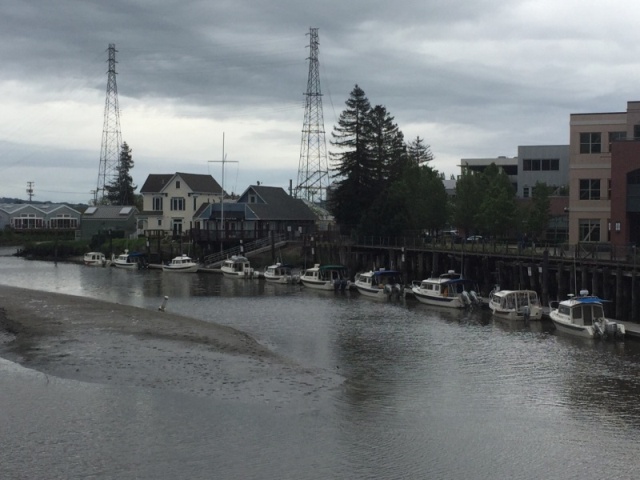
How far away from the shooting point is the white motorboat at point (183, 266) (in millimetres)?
91125

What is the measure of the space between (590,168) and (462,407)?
3974 cm

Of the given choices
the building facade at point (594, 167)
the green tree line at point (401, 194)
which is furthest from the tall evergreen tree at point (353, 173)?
the building facade at point (594, 167)

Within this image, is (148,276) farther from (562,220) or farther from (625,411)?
(625,411)

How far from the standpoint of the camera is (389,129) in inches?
4040

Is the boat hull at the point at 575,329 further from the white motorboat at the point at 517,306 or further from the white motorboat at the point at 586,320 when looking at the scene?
the white motorboat at the point at 517,306

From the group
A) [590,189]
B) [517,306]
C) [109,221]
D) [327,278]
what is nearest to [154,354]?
[517,306]

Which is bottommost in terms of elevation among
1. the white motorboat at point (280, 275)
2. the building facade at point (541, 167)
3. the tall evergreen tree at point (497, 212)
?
the white motorboat at point (280, 275)

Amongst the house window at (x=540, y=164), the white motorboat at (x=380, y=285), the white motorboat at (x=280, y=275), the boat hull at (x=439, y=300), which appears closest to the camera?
the boat hull at (x=439, y=300)

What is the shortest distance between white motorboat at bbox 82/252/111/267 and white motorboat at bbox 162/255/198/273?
52.7 feet

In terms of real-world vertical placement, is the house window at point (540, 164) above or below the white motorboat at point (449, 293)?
above

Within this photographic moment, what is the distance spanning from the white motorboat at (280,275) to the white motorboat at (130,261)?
26.8 m

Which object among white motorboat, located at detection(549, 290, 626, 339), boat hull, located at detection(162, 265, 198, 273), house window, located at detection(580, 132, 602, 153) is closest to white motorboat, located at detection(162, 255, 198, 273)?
boat hull, located at detection(162, 265, 198, 273)

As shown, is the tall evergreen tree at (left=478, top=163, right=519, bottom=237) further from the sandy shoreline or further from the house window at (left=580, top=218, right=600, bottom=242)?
the sandy shoreline

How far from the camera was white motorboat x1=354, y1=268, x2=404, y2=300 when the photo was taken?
63000mm
